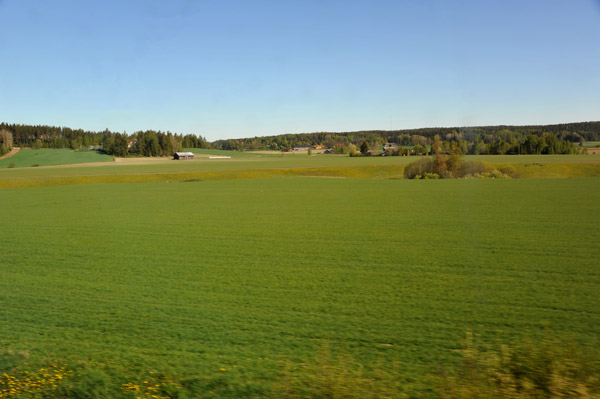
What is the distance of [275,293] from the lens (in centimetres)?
1033

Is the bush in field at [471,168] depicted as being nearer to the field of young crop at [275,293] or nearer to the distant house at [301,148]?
the field of young crop at [275,293]

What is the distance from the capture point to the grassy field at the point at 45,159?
9980cm

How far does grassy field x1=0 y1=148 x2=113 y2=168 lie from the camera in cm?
9980

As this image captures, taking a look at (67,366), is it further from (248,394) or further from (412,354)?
(412,354)

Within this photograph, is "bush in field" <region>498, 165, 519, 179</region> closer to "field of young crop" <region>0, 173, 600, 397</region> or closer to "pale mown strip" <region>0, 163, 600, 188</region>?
"pale mown strip" <region>0, 163, 600, 188</region>

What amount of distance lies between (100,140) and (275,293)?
181916 millimetres

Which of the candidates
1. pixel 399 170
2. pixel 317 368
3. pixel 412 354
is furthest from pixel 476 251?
pixel 399 170

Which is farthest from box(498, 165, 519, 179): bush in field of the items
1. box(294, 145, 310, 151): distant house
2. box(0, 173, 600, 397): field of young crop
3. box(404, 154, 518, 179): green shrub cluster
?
box(294, 145, 310, 151): distant house

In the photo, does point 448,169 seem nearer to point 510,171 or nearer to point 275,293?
point 510,171

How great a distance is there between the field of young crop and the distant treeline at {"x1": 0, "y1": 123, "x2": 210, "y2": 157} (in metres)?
122

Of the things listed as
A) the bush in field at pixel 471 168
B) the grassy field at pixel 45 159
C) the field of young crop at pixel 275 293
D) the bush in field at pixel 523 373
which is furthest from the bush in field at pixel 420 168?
the grassy field at pixel 45 159

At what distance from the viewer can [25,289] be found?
35.9 feet

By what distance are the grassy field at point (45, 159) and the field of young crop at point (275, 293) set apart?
8953 cm

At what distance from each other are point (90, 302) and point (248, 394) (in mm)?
5174
